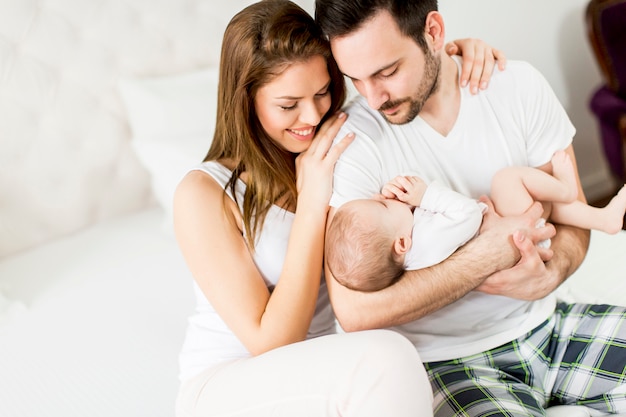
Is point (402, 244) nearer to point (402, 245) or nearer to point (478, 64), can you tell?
point (402, 245)

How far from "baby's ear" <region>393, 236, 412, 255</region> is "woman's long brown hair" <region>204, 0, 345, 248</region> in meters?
0.29

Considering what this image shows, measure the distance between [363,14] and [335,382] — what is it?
78 cm

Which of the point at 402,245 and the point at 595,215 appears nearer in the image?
the point at 402,245

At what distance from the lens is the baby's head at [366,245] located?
4.62 ft

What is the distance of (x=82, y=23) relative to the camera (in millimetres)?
2469

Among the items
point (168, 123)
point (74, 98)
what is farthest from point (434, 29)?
point (74, 98)

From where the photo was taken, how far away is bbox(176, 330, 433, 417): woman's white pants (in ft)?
3.98

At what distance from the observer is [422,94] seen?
63.3 inches

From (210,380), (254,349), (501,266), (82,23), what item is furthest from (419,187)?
(82,23)

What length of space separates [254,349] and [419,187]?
51cm

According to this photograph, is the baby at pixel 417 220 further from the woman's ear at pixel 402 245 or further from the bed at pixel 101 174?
the bed at pixel 101 174

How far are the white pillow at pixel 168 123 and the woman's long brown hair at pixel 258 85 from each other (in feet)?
2.48

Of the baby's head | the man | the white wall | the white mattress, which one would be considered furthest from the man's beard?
the white wall

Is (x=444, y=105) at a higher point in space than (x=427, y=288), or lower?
higher
